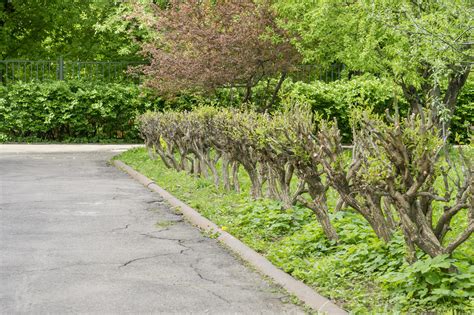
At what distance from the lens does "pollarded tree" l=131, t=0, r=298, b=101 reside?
19.5 metres

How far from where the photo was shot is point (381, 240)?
721 centimetres

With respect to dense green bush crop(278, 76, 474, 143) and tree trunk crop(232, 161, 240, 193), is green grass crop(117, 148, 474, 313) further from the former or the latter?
dense green bush crop(278, 76, 474, 143)

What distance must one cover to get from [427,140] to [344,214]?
283 centimetres

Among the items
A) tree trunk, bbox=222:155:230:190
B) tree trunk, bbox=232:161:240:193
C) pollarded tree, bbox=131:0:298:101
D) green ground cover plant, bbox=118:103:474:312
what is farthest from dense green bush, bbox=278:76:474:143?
green ground cover plant, bbox=118:103:474:312

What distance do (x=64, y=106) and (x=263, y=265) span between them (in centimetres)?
2257

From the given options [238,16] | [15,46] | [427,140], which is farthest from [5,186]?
[15,46]

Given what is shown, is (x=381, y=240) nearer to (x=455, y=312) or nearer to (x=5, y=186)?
(x=455, y=312)

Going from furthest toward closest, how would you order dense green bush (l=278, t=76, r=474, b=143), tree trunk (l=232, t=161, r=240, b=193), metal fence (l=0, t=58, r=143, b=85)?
1. metal fence (l=0, t=58, r=143, b=85)
2. dense green bush (l=278, t=76, r=474, b=143)
3. tree trunk (l=232, t=161, r=240, b=193)

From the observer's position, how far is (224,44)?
19.2 meters

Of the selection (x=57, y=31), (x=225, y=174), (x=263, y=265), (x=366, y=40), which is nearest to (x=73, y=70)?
(x=57, y=31)

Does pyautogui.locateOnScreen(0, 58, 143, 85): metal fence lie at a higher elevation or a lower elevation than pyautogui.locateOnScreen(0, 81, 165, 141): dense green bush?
higher

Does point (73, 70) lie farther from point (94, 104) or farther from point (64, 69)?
point (94, 104)

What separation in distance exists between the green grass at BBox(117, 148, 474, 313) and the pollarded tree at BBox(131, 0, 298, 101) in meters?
9.03

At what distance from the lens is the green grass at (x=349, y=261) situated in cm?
579
